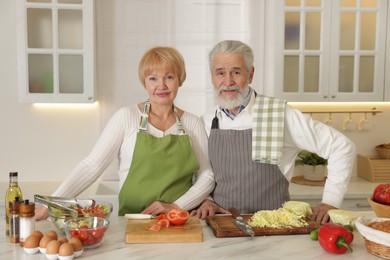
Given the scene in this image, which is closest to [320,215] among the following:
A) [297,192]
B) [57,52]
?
[297,192]

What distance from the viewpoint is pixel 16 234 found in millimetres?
1840

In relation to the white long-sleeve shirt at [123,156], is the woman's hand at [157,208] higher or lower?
lower

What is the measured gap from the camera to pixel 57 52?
12.1 ft

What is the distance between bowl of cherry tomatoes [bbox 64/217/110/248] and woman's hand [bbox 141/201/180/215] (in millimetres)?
528

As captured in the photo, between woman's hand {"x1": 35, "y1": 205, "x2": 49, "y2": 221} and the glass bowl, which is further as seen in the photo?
woman's hand {"x1": 35, "y1": 205, "x2": 49, "y2": 221}

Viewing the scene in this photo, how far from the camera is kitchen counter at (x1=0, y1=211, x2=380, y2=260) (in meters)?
→ 1.73

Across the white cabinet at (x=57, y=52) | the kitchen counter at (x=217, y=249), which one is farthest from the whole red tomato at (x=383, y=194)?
the white cabinet at (x=57, y=52)

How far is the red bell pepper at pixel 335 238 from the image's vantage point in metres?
1.76

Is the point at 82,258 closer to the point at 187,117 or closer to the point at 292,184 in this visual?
the point at 187,117

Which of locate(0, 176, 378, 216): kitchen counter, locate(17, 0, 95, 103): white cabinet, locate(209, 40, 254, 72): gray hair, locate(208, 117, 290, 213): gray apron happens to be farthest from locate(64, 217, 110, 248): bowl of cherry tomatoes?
locate(17, 0, 95, 103): white cabinet

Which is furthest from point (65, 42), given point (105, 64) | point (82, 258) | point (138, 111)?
point (82, 258)

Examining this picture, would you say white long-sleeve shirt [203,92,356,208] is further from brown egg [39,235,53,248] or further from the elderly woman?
brown egg [39,235,53,248]

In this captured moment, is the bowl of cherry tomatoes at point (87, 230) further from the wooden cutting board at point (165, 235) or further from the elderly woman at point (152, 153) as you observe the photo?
the elderly woman at point (152, 153)

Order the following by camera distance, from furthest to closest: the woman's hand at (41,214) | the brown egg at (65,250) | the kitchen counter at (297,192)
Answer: the kitchen counter at (297,192)
the woman's hand at (41,214)
the brown egg at (65,250)
